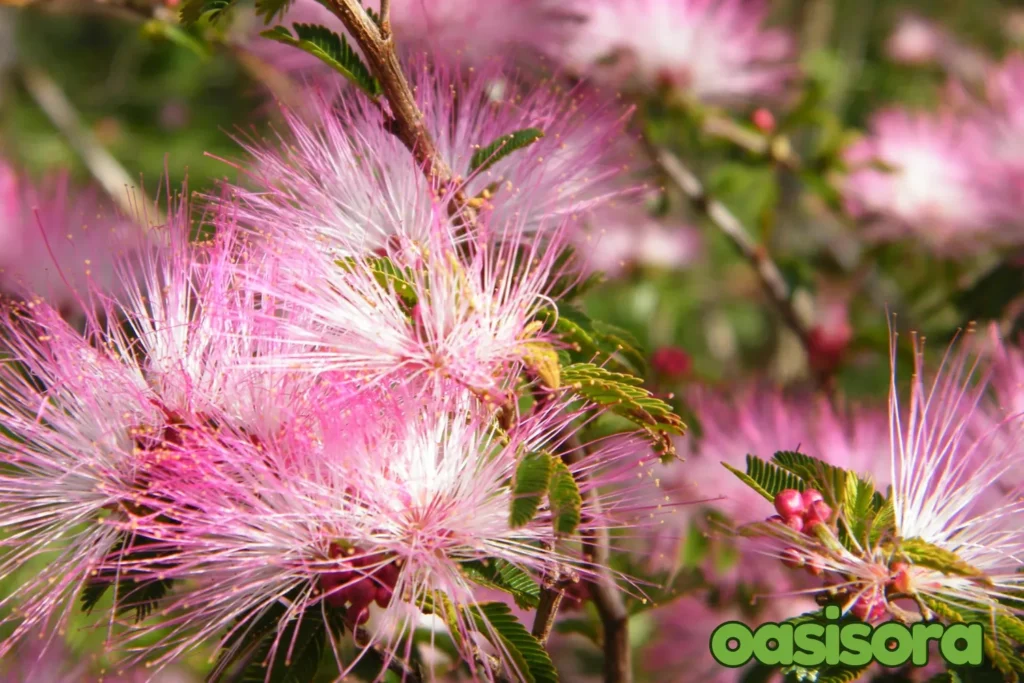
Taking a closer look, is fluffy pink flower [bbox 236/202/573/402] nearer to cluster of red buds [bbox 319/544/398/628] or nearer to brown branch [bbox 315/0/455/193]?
brown branch [bbox 315/0/455/193]

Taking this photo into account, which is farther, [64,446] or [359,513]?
[64,446]

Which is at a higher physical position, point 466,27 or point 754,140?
point 754,140

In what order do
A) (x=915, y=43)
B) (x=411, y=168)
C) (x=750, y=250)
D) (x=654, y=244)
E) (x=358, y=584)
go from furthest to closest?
(x=915, y=43) → (x=654, y=244) → (x=750, y=250) → (x=411, y=168) → (x=358, y=584)

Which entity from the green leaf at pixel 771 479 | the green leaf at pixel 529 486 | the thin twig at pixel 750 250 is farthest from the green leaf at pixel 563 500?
the thin twig at pixel 750 250

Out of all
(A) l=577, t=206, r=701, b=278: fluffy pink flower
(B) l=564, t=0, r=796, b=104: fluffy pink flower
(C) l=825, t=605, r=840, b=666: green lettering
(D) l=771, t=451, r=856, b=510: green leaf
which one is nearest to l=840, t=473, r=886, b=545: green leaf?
(D) l=771, t=451, r=856, b=510: green leaf

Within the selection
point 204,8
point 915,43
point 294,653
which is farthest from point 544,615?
point 915,43

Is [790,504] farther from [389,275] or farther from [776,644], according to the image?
[389,275]

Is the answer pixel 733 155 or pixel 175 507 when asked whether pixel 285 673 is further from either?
pixel 733 155
